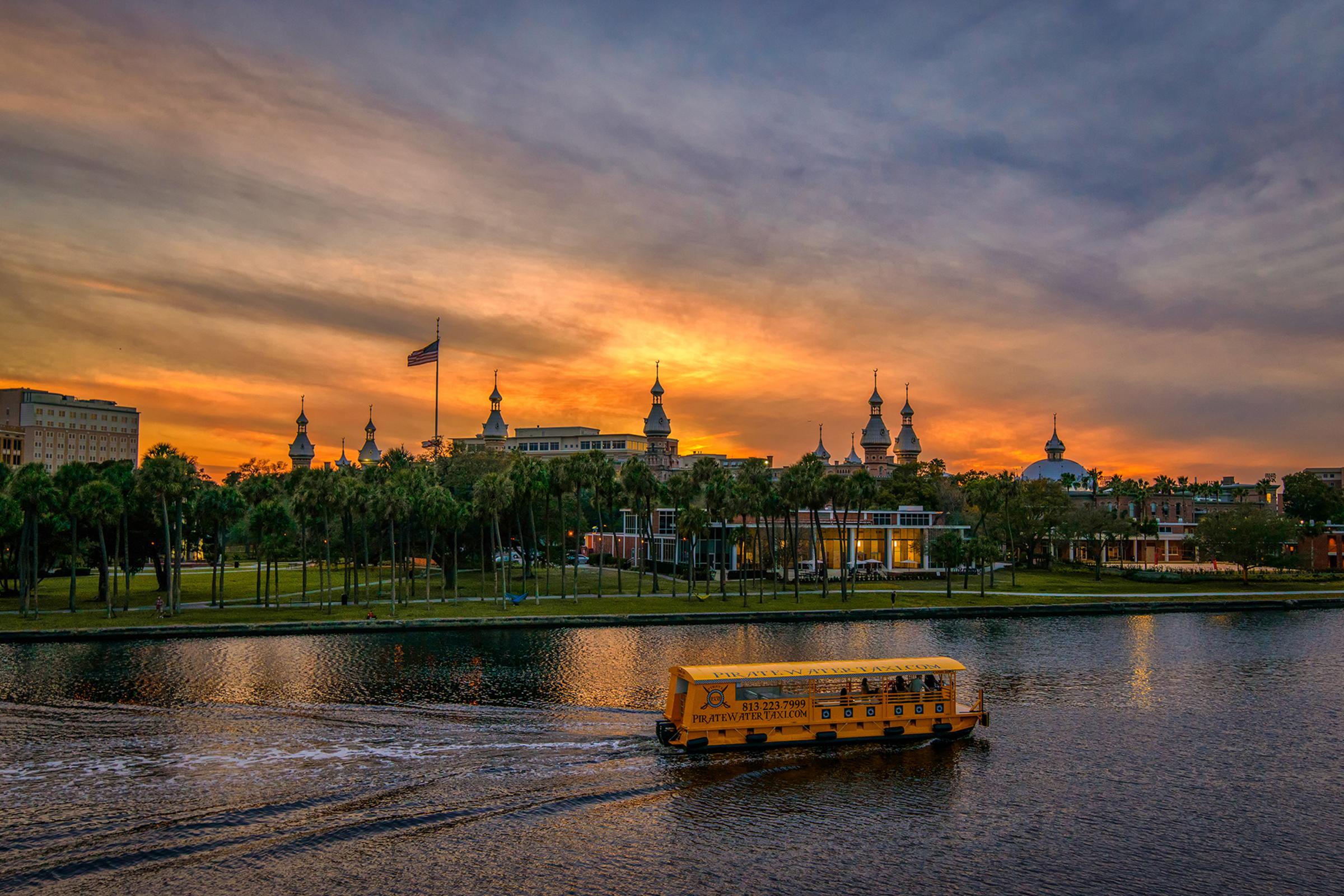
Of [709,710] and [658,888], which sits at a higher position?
[709,710]

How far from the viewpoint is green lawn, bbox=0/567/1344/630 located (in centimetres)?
8469

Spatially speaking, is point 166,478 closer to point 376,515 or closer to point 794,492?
point 376,515

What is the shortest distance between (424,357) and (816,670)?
86.7m

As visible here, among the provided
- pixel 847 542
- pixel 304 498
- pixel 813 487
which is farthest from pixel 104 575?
pixel 847 542

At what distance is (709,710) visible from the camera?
42750mm

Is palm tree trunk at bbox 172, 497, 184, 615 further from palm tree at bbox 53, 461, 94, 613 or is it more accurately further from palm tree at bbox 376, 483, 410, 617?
palm tree at bbox 376, 483, 410, 617

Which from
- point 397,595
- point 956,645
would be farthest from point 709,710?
point 397,595

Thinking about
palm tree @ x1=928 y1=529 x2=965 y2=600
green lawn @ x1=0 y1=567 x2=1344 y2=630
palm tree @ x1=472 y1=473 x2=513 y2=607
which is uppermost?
palm tree @ x1=472 y1=473 x2=513 y2=607

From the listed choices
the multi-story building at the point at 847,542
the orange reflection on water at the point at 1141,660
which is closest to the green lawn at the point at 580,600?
the multi-story building at the point at 847,542

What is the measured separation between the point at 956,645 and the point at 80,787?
59.1 m

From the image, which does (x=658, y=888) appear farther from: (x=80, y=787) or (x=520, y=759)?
(x=80, y=787)

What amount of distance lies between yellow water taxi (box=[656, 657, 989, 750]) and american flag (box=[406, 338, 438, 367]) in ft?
274

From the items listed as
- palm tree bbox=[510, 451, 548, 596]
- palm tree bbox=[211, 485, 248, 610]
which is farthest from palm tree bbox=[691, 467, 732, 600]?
palm tree bbox=[211, 485, 248, 610]

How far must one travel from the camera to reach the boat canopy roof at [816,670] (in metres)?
44.0
